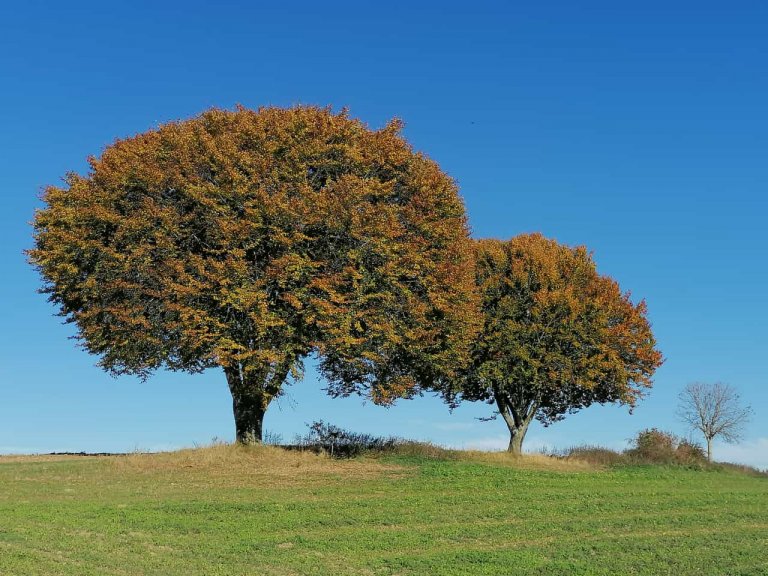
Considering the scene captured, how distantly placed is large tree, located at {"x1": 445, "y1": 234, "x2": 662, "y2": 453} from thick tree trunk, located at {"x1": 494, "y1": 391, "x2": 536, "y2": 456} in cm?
6

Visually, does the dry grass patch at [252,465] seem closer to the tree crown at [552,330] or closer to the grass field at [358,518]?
the grass field at [358,518]

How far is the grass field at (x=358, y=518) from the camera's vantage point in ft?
61.6

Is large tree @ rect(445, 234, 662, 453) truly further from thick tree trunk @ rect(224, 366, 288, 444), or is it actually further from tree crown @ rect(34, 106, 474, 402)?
thick tree trunk @ rect(224, 366, 288, 444)

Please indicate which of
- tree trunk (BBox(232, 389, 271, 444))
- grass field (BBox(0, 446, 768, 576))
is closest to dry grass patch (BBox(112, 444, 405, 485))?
grass field (BBox(0, 446, 768, 576))

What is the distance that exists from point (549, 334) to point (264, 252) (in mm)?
19825

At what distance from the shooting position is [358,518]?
24016 mm

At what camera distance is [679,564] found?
62.5 feet

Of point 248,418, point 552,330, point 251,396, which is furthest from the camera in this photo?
point 552,330

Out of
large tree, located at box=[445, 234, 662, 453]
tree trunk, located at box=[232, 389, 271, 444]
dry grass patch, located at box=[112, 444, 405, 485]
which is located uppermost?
large tree, located at box=[445, 234, 662, 453]

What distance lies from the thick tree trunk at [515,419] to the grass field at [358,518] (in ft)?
39.5

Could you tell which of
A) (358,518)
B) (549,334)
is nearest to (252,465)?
(358,518)

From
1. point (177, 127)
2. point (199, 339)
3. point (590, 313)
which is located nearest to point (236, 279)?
point (199, 339)

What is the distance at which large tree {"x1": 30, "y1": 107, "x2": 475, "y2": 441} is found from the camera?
108 ft

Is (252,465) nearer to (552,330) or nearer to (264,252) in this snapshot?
(264,252)
